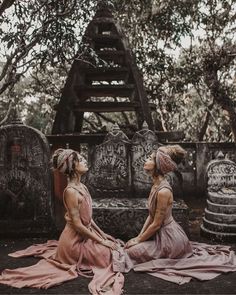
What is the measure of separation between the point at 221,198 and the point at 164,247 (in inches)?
71.4

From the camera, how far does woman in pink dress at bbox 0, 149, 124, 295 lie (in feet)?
13.9

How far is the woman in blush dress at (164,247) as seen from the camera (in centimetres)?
443

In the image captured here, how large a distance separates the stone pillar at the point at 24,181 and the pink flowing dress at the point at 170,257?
2180 millimetres

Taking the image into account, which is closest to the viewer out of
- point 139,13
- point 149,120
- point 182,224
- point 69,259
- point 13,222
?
point 69,259

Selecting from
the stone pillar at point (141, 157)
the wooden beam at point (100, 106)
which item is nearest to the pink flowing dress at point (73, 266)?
the stone pillar at point (141, 157)

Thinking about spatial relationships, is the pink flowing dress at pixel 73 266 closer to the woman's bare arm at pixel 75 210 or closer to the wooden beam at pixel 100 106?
the woman's bare arm at pixel 75 210

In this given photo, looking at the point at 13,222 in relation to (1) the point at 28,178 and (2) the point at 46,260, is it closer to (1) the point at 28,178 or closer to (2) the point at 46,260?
(1) the point at 28,178

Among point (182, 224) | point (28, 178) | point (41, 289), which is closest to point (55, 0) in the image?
point (28, 178)

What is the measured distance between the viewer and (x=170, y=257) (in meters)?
4.53

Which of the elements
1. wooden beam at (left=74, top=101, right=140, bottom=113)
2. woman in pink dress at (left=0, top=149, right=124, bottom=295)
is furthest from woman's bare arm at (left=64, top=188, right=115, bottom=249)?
wooden beam at (left=74, top=101, right=140, bottom=113)

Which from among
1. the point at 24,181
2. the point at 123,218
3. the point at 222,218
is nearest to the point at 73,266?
the point at 123,218

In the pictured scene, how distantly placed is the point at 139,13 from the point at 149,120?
3.96 metres

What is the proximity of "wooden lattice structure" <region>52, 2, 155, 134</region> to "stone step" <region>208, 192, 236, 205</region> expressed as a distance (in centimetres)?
345

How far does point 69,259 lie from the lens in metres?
4.48
